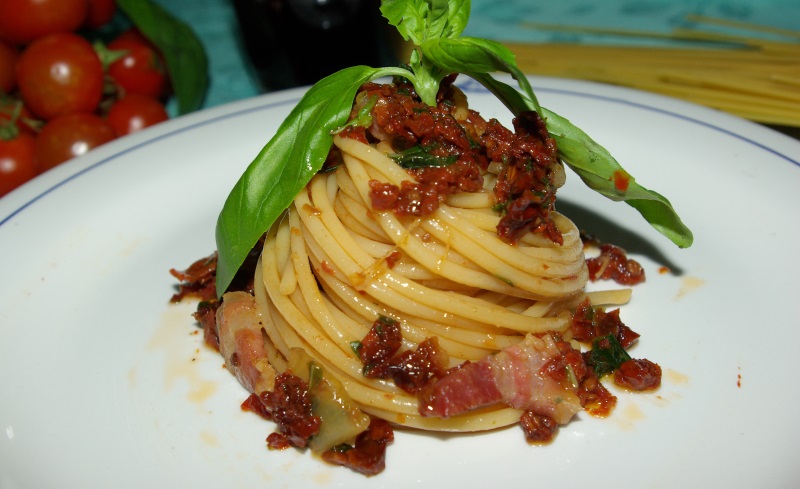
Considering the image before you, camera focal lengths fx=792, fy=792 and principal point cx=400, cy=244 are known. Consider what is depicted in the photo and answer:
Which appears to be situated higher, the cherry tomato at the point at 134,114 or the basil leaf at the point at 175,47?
the basil leaf at the point at 175,47

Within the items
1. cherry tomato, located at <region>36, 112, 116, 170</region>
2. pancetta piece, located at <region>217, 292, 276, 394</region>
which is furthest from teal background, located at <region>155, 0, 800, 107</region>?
pancetta piece, located at <region>217, 292, 276, 394</region>

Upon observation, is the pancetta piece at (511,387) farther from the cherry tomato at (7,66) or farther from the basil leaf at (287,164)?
the cherry tomato at (7,66)

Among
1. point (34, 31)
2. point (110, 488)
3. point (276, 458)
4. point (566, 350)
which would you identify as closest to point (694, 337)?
point (566, 350)

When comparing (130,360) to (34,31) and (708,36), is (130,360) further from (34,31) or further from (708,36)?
(708,36)

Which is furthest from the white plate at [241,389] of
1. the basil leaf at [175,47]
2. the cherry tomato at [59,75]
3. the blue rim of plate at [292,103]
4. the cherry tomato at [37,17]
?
the cherry tomato at [37,17]

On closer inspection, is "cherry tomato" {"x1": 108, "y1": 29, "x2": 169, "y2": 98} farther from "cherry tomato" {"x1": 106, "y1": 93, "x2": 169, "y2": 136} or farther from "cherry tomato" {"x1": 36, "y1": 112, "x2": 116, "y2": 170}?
"cherry tomato" {"x1": 36, "y1": 112, "x2": 116, "y2": 170}
